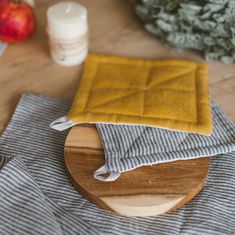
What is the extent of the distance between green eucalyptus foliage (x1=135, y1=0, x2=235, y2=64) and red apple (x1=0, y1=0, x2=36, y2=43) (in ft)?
0.68

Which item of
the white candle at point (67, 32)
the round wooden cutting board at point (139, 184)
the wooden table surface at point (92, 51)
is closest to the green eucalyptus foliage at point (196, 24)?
the wooden table surface at point (92, 51)

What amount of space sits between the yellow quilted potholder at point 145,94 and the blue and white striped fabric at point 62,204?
0.07 meters

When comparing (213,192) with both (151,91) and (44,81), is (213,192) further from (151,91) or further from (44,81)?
(44,81)

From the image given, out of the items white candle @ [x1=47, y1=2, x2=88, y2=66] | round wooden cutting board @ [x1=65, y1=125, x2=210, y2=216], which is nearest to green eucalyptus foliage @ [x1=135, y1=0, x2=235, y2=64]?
white candle @ [x1=47, y1=2, x2=88, y2=66]

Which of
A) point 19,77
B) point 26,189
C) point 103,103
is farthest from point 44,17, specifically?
point 26,189

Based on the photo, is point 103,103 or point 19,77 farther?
point 19,77

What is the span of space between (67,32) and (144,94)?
6.8 inches

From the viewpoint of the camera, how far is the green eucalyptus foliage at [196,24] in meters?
0.72

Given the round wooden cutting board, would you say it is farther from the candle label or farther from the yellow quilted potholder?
the candle label

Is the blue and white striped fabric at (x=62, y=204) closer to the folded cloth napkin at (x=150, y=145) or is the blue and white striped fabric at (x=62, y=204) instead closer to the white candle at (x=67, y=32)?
the folded cloth napkin at (x=150, y=145)

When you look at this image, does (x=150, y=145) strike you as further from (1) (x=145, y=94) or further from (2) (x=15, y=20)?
(2) (x=15, y=20)

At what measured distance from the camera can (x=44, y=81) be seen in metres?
0.76

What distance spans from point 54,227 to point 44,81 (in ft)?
0.99

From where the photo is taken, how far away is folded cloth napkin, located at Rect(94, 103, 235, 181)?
575 mm
